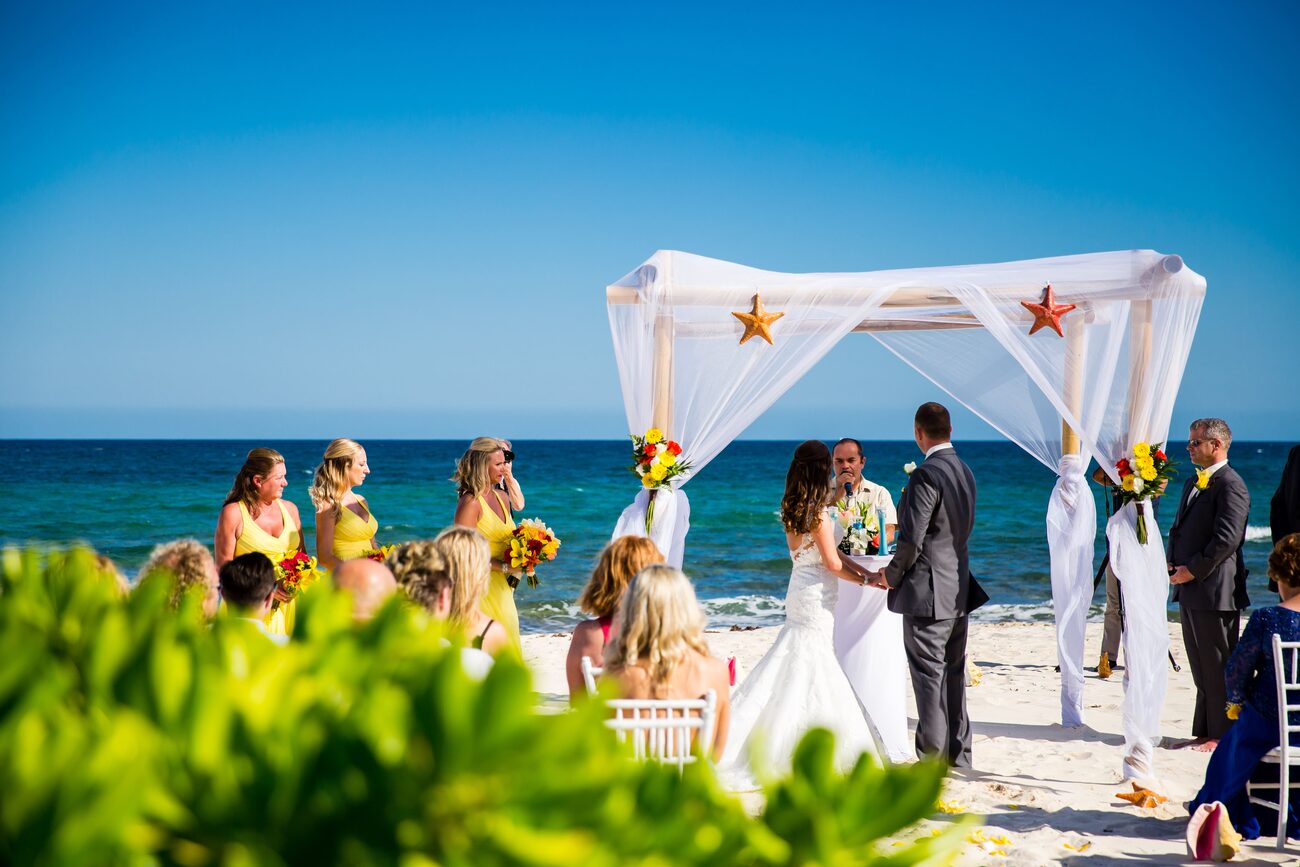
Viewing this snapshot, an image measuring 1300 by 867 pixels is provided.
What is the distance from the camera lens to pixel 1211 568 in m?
5.74

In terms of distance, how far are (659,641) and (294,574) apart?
8.31 feet

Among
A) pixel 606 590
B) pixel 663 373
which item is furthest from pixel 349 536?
pixel 606 590

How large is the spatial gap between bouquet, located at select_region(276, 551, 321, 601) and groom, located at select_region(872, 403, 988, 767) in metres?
2.94

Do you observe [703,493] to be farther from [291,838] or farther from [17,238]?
[17,238]

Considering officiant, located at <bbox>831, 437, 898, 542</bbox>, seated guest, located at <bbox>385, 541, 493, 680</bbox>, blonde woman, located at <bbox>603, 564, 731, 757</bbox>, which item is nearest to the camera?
seated guest, located at <bbox>385, 541, 493, 680</bbox>

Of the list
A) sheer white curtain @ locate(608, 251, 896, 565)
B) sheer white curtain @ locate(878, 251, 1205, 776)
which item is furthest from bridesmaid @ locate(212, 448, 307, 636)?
sheer white curtain @ locate(878, 251, 1205, 776)

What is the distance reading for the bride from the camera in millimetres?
5375

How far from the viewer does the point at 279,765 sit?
718mm

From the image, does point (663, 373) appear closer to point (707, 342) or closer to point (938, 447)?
point (707, 342)

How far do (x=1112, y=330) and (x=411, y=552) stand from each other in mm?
4118

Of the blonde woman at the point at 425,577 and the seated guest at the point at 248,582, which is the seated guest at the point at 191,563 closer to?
the seated guest at the point at 248,582

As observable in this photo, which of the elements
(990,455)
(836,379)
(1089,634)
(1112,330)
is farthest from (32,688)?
(990,455)

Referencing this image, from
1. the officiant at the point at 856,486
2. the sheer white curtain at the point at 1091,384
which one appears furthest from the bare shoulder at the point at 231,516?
the sheer white curtain at the point at 1091,384

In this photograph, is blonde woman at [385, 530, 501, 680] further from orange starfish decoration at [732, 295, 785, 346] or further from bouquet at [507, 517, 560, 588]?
orange starfish decoration at [732, 295, 785, 346]
